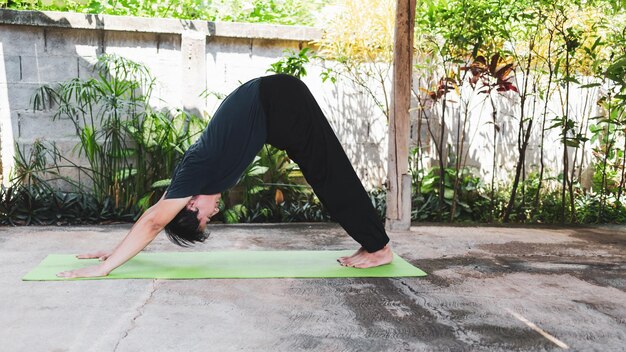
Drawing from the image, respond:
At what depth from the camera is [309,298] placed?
2668 millimetres

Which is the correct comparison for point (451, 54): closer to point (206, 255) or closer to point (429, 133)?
point (429, 133)

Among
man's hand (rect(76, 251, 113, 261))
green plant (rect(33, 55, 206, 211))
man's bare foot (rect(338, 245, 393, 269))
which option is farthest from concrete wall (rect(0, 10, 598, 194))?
man's bare foot (rect(338, 245, 393, 269))

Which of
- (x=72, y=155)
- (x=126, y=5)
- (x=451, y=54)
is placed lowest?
(x=72, y=155)

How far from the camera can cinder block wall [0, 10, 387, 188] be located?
4.80 meters

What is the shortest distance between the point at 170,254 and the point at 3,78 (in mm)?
2278

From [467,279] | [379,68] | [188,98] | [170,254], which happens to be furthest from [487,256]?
[188,98]

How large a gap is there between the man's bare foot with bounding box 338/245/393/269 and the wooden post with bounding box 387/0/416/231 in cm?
120

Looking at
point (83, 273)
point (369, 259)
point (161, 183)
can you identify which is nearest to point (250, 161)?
point (369, 259)

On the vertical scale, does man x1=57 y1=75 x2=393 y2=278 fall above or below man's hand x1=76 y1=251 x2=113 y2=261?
above

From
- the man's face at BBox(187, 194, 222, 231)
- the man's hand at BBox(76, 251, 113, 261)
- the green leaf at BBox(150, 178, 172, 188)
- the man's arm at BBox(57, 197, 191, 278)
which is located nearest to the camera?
the man's arm at BBox(57, 197, 191, 278)

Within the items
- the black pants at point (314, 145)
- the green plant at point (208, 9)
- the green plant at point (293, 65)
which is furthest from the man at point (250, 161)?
the green plant at point (208, 9)

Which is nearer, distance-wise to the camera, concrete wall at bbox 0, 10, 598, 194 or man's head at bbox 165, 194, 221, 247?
man's head at bbox 165, 194, 221, 247

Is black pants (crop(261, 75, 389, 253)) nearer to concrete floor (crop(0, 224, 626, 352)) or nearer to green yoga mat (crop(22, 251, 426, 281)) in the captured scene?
green yoga mat (crop(22, 251, 426, 281))

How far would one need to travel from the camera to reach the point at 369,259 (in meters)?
3.27
